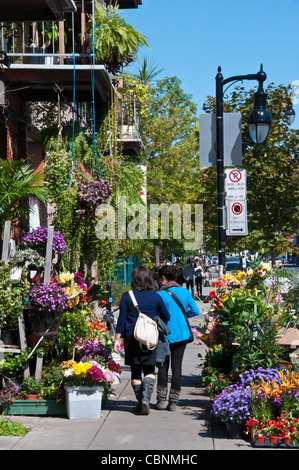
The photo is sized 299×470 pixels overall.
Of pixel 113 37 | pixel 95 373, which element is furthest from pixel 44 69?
pixel 95 373

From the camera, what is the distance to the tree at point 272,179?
2191 cm

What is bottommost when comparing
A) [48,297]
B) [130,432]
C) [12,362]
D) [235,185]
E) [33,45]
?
[130,432]

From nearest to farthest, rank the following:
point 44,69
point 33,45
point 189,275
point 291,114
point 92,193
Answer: point 92,193 < point 44,69 < point 33,45 < point 291,114 < point 189,275

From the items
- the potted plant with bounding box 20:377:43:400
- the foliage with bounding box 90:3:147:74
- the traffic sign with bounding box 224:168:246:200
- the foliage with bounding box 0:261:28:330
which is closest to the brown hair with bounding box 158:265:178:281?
the foliage with bounding box 0:261:28:330

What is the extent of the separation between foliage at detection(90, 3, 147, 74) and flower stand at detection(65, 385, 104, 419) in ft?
24.1

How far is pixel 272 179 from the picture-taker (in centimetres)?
2238

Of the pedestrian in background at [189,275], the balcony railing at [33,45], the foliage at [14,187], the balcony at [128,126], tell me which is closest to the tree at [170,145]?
the pedestrian in background at [189,275]

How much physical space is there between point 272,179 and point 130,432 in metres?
15.6

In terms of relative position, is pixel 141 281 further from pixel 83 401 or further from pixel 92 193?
pixel 92 193

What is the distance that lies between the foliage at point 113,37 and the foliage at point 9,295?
6343mm

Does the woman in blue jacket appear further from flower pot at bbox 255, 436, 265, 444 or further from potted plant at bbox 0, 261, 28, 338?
flower pot at bbox 255, 436, 265, 444

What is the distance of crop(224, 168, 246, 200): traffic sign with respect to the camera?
40.4ft

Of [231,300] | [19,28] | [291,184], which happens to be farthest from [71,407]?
[291,184]

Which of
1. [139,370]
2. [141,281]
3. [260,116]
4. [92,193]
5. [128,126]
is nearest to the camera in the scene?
[139,370]
